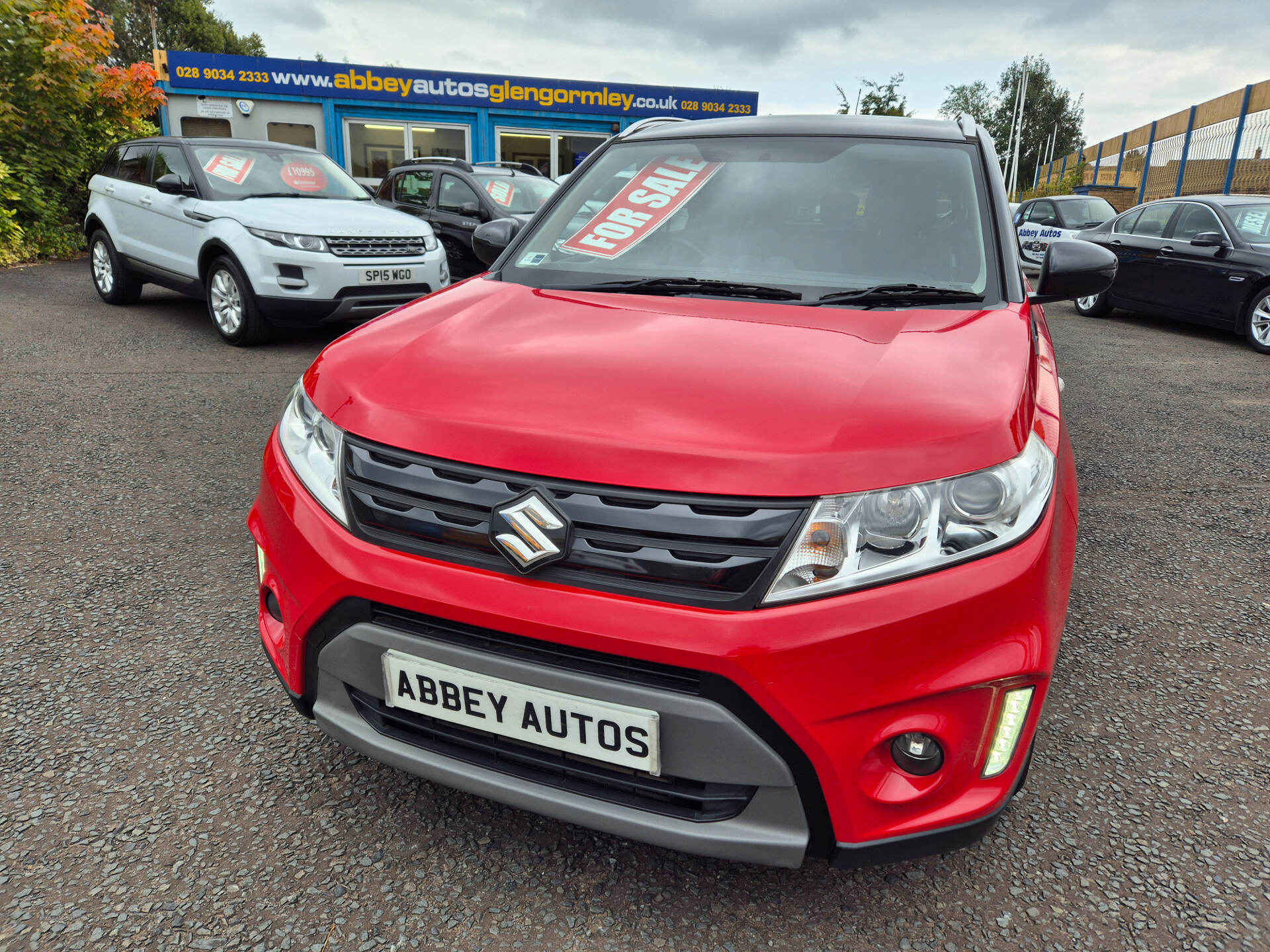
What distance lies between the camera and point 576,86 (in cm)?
2216

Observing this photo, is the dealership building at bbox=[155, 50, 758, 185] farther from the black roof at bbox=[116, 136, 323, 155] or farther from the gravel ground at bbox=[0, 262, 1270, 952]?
the gravel ground at bbox=[0, 262, 1270, 952]

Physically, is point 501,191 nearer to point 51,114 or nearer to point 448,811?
point 51,114

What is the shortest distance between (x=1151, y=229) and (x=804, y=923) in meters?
10.2

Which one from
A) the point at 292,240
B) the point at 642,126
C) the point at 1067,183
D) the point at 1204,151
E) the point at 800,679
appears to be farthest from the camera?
the point at 1067,183

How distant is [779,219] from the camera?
2.60 metres

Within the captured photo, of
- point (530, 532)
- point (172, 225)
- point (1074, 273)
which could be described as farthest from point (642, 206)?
point (172, 225)

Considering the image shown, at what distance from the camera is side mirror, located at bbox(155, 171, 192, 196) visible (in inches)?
283

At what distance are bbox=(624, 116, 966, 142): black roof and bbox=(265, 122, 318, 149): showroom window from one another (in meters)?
20.4

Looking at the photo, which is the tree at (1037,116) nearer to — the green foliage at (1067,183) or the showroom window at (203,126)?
the green foliage at (1067,183)

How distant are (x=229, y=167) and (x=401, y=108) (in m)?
15.6

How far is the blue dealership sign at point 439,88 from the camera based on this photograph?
2009 cm

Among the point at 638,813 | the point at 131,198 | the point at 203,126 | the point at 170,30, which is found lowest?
the point at 638,813

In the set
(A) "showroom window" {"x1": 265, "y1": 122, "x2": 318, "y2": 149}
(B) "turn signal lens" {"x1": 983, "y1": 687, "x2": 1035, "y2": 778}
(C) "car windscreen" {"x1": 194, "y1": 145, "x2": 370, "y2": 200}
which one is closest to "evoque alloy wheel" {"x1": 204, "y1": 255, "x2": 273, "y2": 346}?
(C) "car windscreen" {"x1": 194, "y1": 145, "x2": 370, "y2": 200}

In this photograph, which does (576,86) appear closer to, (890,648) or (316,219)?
(316,219)
